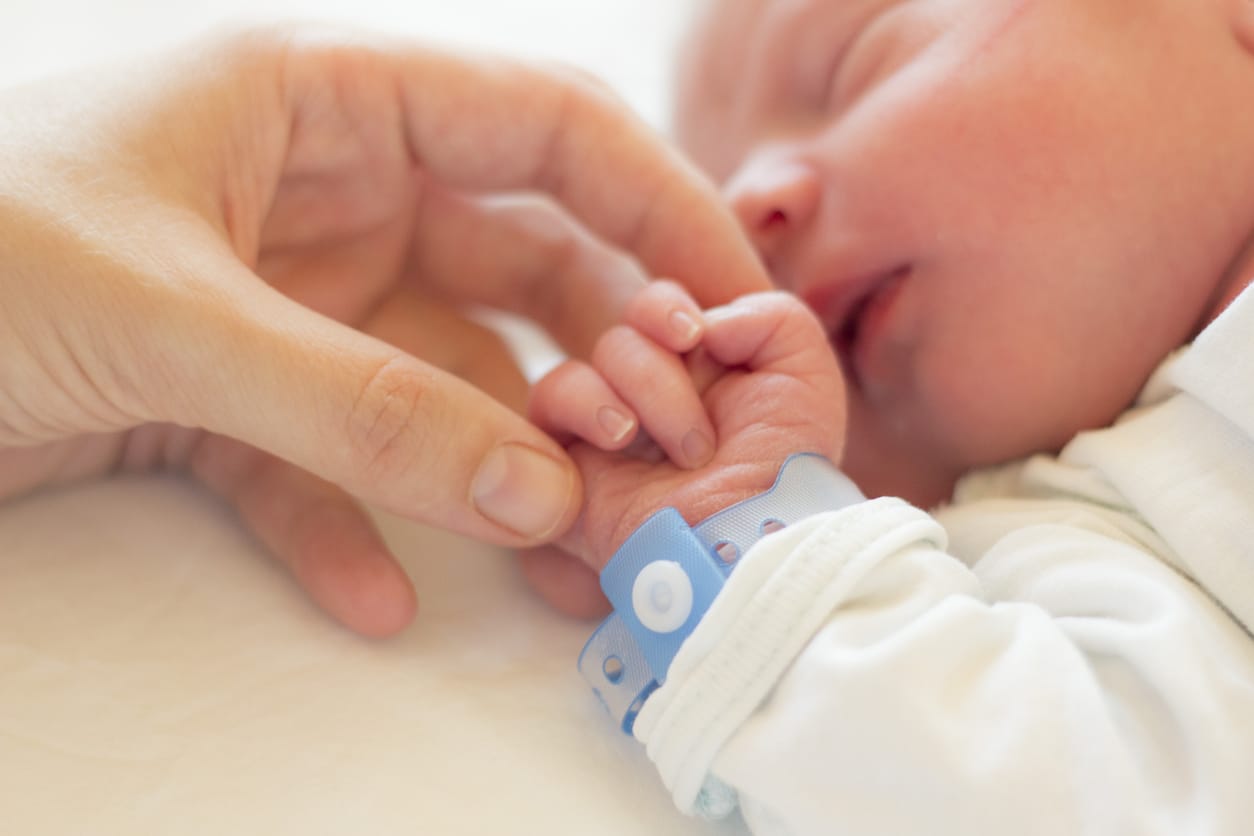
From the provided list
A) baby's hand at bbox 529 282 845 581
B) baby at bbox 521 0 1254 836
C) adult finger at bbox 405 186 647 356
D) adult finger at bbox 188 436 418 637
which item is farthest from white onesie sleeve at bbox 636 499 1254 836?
adult finger at bbox 405 186 647 356

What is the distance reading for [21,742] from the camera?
62 centimetres

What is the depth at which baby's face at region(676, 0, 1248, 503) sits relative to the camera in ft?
2.70

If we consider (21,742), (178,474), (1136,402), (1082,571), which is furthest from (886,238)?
(21,742)

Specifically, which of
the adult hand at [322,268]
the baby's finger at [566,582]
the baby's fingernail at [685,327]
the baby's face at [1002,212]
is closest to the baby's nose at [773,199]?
the baby's face at [1002,212]

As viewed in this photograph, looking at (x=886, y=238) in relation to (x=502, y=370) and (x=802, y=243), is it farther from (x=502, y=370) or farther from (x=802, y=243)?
(x=502, y=370)

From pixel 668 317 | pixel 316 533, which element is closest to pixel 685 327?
pixel 668 317

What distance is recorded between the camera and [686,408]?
2.42ft

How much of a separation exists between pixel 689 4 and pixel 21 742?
0.92 meters

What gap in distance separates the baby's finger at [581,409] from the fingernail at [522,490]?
5 centimetres

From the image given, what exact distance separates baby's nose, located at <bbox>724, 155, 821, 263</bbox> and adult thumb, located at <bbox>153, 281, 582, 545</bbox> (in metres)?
0.40

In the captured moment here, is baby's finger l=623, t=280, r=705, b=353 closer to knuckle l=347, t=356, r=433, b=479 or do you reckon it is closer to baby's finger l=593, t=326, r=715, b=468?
baby's finger l=593, t=326, r=715, b=468

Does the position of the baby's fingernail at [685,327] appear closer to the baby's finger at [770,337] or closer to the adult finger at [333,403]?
the baby's finger at [770,337]

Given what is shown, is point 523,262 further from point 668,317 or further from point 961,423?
point 961,423

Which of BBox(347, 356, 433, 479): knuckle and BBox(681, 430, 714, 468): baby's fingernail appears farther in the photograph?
BBox(681, 430, 714, 468): baby's fingernail
